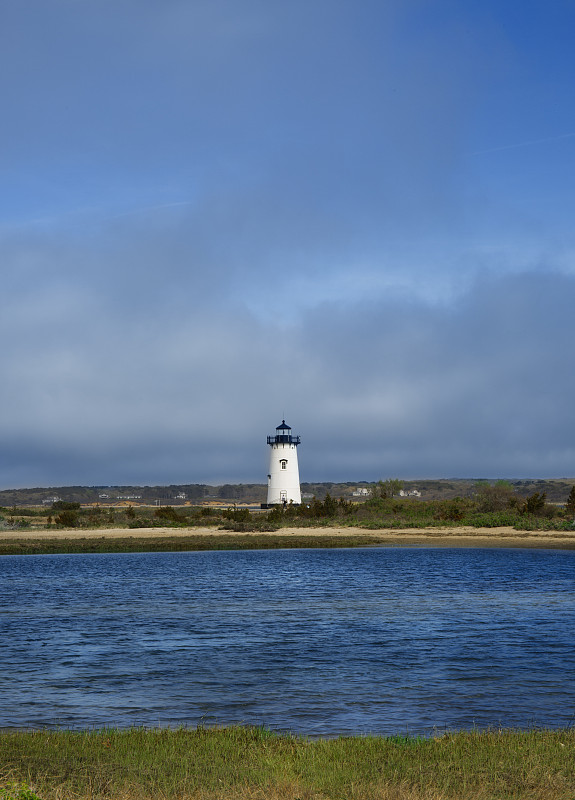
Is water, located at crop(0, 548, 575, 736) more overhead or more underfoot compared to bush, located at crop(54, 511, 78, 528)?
more underfoot

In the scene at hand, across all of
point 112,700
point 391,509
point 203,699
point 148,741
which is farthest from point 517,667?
point 391,509

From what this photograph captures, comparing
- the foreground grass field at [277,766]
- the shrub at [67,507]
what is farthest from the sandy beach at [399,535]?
the foreground grass field at [277,766]

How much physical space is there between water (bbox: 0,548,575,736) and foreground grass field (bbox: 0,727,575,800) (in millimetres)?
2141

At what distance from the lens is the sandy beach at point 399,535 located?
66.9 meters

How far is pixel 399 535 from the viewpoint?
74250 millimetres

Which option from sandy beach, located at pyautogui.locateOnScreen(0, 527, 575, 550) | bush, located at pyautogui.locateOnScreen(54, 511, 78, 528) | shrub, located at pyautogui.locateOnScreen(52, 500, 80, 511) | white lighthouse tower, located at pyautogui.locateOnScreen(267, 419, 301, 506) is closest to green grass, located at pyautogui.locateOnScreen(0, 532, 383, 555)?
sandy beach, located at pyautogui.locateOnScreen(0, 527, 575, 550)

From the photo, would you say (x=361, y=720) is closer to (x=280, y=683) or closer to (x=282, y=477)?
(x=280, y=683)

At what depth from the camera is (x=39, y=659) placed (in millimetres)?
22125

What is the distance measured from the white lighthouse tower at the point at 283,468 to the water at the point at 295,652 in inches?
2110

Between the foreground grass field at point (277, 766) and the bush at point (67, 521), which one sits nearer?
the foreground grass field at point (277, 766)

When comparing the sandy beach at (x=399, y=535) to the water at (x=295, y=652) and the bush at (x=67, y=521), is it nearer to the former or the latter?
the bush at (x=67, y=521)

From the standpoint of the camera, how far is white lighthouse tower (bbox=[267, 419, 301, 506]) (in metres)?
101

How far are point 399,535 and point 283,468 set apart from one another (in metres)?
30.0

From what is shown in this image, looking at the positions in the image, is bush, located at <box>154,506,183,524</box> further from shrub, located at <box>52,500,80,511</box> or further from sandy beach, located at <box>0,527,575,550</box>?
shrub, located at <box>52,500,80,511</box>
